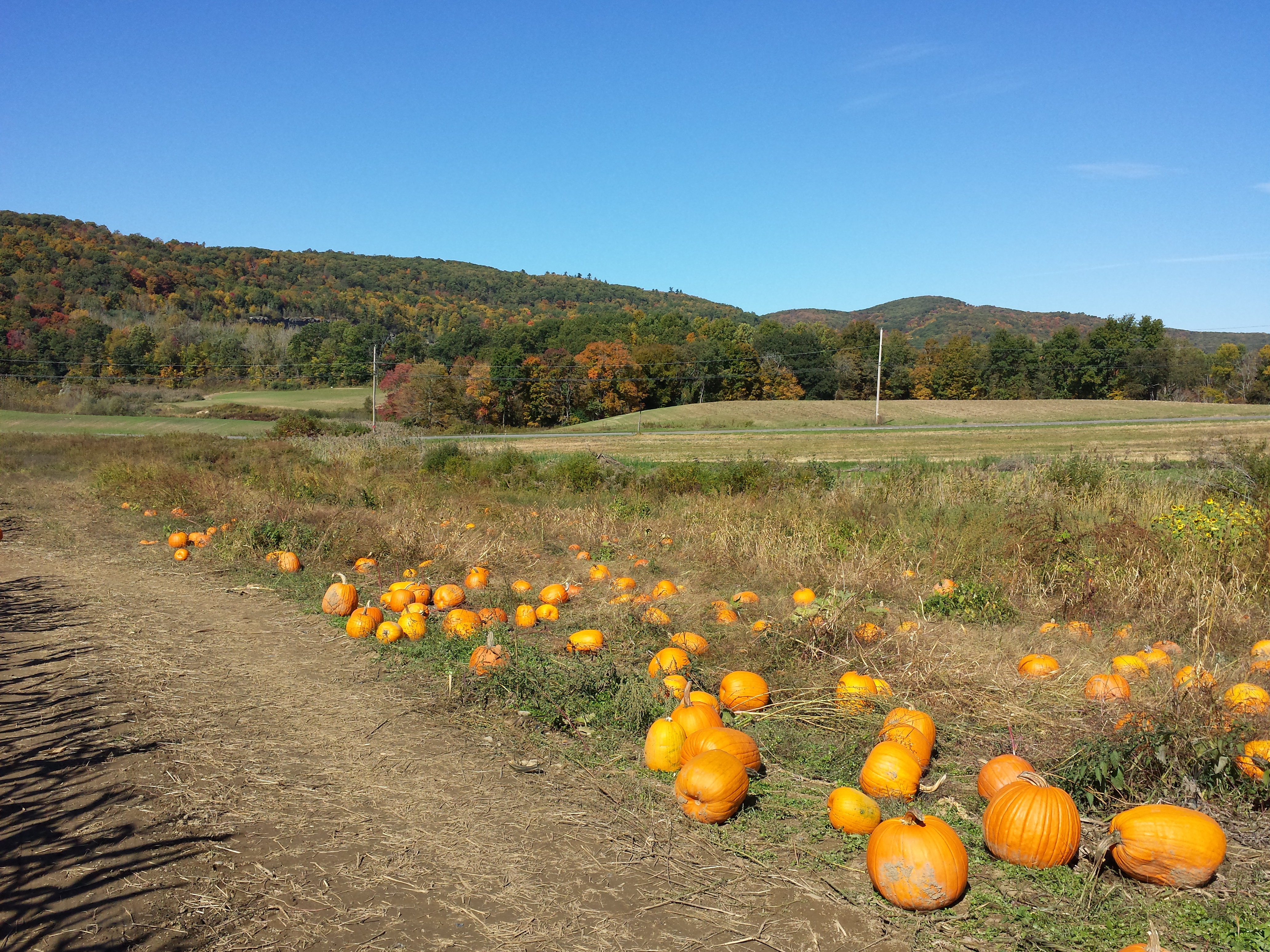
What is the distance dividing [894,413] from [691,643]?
2178 inches

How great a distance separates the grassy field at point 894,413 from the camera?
52.0 m

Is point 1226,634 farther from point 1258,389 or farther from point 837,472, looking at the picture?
point 1258,389

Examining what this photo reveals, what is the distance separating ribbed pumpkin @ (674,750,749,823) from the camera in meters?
3.62

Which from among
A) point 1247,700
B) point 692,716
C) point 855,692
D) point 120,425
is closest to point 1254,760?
point 1247,700

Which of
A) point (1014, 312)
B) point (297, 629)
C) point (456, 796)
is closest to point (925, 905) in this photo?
point (456, 796)

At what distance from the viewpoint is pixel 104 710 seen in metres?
4.79

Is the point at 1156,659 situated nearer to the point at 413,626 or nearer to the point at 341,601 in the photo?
the point at 413,626

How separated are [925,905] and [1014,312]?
6445 inches

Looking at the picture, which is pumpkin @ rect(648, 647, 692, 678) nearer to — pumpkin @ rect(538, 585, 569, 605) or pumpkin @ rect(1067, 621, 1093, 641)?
pumpkin @ rect(538, 585, 569, 605)

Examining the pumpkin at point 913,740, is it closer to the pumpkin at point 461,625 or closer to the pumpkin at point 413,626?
the pumpkin at point 461,625

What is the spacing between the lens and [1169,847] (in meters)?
3.09

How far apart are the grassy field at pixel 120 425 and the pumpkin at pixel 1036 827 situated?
34.6 metres

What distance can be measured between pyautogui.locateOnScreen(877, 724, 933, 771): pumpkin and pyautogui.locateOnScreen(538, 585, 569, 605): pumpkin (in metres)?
3.73

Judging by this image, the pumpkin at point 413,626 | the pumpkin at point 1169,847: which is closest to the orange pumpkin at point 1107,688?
the pumpkin at point 1169,847
